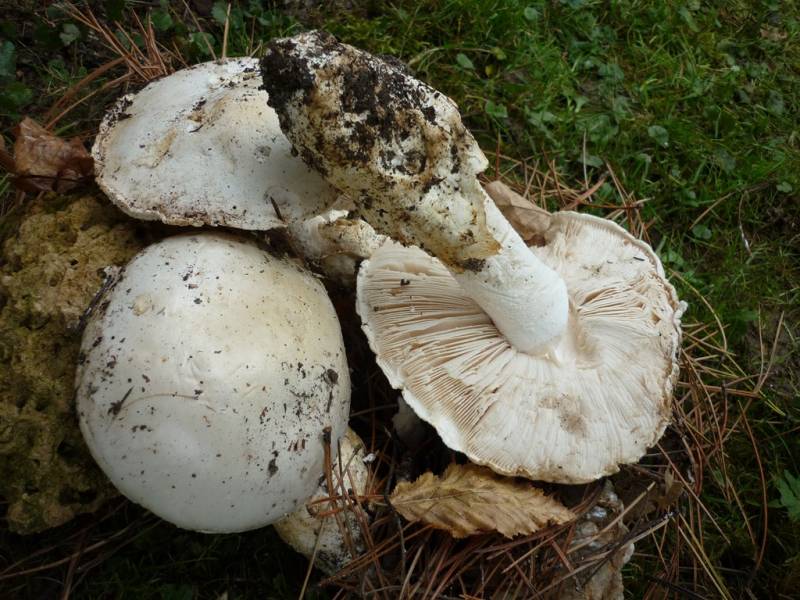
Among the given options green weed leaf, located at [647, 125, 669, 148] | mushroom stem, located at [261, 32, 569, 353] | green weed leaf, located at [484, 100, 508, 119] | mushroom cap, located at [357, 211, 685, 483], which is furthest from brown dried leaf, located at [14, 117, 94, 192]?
green weed leaf, located at [647, 125, 669, 148]

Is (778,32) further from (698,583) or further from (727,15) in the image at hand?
(698,583)

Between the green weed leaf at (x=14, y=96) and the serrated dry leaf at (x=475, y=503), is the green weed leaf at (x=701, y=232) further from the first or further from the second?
the green weed leaf at (x=14, y=96)

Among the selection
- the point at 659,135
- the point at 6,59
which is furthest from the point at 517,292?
the point at 6,59

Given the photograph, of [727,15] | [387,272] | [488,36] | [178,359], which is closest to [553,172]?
[488,36]

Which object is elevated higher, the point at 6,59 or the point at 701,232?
the point at 6,59

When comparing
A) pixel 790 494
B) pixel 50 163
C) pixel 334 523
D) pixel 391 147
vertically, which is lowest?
pixel 790 494

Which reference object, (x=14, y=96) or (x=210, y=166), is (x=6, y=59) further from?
(x=210, y=166)

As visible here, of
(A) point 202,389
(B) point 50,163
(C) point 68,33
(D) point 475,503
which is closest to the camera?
(A) point 202,389

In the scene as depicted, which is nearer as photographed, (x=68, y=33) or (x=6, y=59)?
(x=6, y=59)
